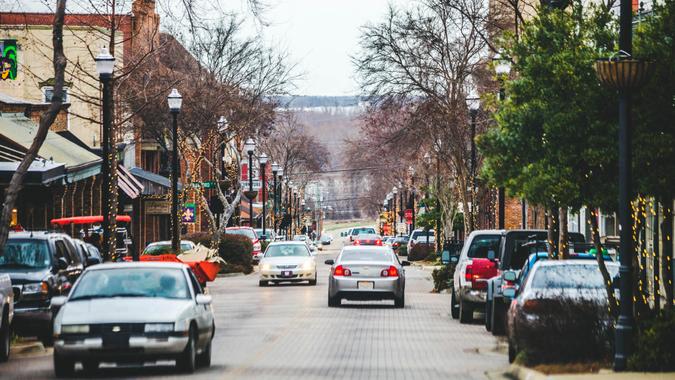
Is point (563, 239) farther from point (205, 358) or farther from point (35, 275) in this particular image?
point (205, 358)

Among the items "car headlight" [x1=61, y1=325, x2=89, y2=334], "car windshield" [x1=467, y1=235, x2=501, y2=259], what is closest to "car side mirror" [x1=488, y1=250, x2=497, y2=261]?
"car windshield" [x1=467, y1=235, x2=501, y2=259]

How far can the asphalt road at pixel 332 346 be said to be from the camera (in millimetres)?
17484

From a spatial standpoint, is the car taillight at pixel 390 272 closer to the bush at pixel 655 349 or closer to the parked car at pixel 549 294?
the parked car at pixel 549 294

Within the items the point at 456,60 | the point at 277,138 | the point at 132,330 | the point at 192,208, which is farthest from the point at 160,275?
the point at 277,138

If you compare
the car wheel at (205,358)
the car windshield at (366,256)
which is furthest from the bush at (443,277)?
the car wheel at (205,358)

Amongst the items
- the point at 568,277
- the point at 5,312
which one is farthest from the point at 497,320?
the point at 5,312

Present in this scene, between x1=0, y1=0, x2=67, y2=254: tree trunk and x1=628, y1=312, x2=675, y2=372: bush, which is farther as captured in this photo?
x1=0, y1=0, x2=67, y2=254: tree trunk

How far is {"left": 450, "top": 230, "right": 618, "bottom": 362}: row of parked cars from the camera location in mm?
17781

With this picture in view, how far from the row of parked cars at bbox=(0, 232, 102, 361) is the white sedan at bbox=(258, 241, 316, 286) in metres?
20.5

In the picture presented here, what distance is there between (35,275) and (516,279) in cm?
821

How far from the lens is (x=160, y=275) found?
17.8m

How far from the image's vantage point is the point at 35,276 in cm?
2248

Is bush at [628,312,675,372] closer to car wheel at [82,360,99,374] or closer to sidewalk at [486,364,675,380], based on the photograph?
sidewalk at [486,364,675,380]

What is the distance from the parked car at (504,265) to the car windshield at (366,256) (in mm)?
5743
